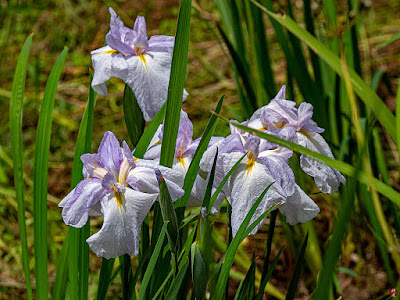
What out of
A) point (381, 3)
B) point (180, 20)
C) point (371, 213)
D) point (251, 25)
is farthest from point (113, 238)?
point (381, 3)

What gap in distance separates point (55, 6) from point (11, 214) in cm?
130

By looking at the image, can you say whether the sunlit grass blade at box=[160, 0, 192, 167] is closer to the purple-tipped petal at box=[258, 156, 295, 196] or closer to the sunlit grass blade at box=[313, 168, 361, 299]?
the purple-tipped petal at box=[258, 156, 295, 196]

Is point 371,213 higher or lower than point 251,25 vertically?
lower

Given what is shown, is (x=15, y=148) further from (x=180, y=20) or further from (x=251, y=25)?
(x=251, y=25)

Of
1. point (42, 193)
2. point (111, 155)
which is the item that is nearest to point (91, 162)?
point (111, 155)

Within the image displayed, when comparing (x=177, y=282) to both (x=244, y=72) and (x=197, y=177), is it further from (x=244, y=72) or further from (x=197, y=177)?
(x=244, y=72)

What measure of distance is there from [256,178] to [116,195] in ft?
0.65

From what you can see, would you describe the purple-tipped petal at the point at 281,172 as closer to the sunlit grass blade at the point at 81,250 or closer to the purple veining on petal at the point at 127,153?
the purple veining on petal at the point at 127,153

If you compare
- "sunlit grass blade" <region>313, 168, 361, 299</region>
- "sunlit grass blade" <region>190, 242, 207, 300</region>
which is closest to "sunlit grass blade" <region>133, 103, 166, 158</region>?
"sunlit grass blade" <region>190, 242, 207, 300</region>

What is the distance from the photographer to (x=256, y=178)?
2.21ft

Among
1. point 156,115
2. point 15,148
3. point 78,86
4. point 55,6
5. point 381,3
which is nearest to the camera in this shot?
point 156,115

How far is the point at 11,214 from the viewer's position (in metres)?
1.59

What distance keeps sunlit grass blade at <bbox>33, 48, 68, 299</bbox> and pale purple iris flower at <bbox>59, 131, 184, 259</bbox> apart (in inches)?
8.7

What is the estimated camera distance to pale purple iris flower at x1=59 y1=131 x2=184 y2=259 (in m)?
0.64
